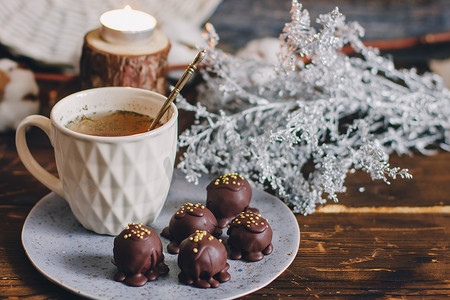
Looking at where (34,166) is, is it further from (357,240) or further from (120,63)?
(357,240)

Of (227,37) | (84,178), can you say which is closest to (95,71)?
(84,178)

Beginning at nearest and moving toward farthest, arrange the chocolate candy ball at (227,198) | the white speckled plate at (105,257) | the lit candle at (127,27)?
the white speckled plate at (105,257), the chocolate candy ball at (227,198), the lit candle at (127,27)

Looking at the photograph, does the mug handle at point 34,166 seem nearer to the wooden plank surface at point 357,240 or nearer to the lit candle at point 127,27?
the wooden plank surface at point 357,240

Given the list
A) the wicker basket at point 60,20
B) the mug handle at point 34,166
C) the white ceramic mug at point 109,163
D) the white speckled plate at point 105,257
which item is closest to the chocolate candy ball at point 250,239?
the white speckled plate at point 105,257

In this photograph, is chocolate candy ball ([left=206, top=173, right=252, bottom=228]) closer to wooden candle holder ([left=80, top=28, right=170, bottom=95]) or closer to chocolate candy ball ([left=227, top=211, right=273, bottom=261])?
chocolate candy ball ([left=227, top=211, right=273, bottom=261])

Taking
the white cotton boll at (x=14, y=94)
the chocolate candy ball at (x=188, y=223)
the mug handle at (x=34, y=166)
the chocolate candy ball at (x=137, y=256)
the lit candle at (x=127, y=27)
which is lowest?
the white cotton boll at (x=14, y=94)

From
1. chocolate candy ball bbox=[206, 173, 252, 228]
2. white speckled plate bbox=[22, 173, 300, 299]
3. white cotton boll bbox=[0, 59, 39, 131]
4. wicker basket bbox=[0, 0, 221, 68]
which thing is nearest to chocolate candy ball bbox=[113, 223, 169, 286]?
white speckled plate bbox=[22, 173, 300, 299]
